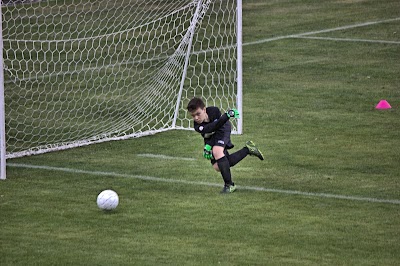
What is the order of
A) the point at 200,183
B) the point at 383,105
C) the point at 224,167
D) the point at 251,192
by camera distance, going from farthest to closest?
1. the point at 383,105
2. the point at 200,183
3. the point at 251,192
4. the point at 224,167

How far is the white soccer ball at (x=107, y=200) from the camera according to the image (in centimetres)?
1057

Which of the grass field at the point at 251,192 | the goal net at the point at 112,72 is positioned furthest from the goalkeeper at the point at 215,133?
the goal net at the point at 112,72

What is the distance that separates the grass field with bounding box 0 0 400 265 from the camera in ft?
30.6

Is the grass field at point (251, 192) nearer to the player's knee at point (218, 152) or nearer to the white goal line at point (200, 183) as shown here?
the white goal line at point (200, 183)

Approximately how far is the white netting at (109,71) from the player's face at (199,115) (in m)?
2.82

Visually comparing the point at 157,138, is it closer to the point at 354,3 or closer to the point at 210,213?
the point at 210,213

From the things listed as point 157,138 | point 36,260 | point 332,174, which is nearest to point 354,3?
point 157,138

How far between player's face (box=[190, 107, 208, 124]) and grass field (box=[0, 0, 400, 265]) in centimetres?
76

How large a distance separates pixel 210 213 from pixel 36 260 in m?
2.10

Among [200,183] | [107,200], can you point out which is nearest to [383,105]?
[200,183]

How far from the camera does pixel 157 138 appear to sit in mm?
14242

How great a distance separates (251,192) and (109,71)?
6804mm

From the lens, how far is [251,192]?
11383 millimetres

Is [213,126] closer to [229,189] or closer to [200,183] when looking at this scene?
[229,189]
